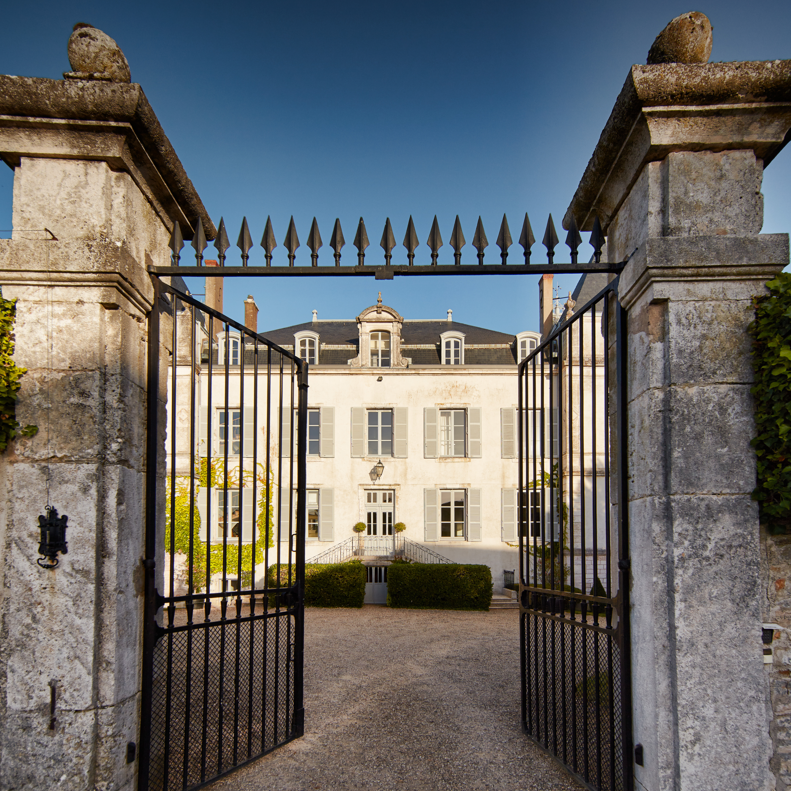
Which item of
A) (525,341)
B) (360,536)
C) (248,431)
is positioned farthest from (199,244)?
(525,341)

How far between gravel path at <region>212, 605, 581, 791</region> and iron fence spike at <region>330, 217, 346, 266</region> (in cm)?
305

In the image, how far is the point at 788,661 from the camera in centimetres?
260

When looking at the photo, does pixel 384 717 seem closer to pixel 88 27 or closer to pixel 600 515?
pixel 88 27

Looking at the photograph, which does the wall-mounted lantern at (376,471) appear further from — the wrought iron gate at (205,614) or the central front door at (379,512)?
the wrought iron gate at (205,614)

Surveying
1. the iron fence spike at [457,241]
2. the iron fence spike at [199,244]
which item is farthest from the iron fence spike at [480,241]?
the iron fence spike at [199,244]

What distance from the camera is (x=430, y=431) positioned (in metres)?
15.2

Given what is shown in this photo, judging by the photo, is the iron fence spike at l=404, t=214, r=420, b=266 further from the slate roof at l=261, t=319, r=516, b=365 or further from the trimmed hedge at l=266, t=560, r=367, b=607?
the slate roof at l=261, t=319, r=516, b=365

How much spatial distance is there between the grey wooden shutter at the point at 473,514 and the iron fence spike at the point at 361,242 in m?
12.2

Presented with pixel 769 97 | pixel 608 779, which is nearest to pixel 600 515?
pixel 608 779

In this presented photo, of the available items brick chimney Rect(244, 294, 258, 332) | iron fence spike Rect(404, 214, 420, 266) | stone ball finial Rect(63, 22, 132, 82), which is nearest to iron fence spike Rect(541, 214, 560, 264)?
iron fence spike Rect(404, 214, 420, 266)

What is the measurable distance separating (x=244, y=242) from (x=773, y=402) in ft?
8.87

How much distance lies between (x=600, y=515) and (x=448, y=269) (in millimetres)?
12498

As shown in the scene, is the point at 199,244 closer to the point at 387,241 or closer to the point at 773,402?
the point at 387,241

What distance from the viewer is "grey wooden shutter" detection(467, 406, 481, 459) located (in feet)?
49.4
